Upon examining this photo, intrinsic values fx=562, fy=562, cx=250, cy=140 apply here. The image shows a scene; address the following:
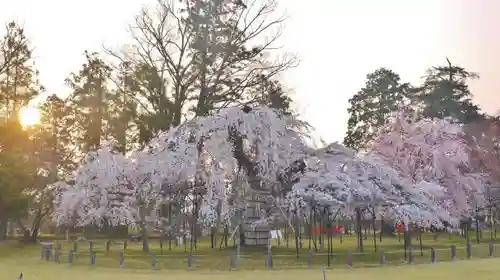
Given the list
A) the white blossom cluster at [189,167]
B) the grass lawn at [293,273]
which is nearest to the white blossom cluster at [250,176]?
the white blossom cluster at [189,167]

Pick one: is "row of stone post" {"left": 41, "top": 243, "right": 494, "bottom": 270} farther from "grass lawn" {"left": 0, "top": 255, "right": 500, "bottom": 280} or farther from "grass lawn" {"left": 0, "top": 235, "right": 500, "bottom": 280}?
"grass lawn" {"left": 0, "top": 255, "right": 500, "bottom": 280}

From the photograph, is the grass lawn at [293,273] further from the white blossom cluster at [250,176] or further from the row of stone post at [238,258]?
the white blossom cluster at [250,176]

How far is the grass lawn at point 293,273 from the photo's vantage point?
18969 mm

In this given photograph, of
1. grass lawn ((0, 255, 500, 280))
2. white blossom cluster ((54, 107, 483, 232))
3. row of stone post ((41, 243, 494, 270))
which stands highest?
white blossom cluster ((54, 107, 483, 232))

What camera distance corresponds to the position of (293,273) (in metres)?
20.3

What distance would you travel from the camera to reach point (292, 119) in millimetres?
31422

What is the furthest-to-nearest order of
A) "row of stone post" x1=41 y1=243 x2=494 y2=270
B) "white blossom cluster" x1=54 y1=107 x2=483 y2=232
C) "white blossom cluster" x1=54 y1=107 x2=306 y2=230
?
"white blossom cluster" x1=54 y1=107 x2=306 y2=230
"white blossom cluster" x1=54 y1=107 x2=483 y2=232
"row of stone post" x1=41 y1=243 x2=494 y2=270

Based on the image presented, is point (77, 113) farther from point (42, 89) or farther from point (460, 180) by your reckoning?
point (460, 180)

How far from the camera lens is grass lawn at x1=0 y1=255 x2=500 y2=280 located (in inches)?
747

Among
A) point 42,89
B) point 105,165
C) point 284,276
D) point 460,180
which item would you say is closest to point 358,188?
point 284,276

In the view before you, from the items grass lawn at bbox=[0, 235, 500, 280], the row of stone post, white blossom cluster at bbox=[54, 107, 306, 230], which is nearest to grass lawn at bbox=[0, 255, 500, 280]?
grass lawn at bbox=[0, 235, 500, 280]

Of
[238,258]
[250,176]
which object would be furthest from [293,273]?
[250,176]

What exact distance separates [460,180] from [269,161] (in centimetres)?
1276

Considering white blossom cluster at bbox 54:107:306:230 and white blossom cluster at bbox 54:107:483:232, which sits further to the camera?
white blossom cluster at bbox 54:107:306:230
